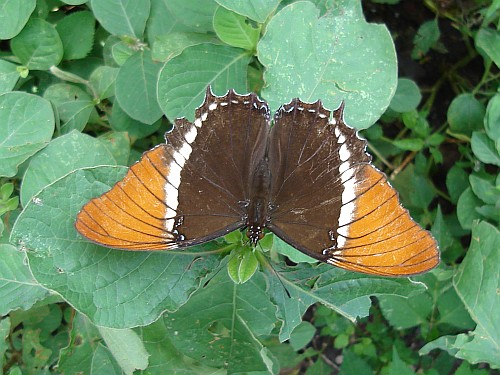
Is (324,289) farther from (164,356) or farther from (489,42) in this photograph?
(489,42)

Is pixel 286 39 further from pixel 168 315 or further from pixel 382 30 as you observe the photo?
pixel 168 315

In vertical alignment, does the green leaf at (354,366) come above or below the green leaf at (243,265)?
below

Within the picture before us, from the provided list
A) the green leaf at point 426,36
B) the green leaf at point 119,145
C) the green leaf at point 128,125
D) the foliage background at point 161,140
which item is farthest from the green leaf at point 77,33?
the green leaf at point 426,36

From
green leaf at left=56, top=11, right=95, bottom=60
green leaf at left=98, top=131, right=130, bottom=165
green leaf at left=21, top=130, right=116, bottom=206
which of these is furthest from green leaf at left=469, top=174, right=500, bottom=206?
green leaf at left=56, top=11, right=95, bottom=60

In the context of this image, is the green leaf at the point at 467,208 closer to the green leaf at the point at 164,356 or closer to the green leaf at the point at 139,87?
the green leaf at the point at 164,356

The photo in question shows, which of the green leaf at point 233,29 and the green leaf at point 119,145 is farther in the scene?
the green leaf at point 119,145

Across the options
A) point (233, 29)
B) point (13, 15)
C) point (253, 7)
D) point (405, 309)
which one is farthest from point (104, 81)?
point (405, 309)

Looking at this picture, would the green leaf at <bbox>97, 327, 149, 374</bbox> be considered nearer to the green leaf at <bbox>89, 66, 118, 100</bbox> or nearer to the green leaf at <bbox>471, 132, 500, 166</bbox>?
the green leaf at <bbox>89, 66, 118, 100</bbox>

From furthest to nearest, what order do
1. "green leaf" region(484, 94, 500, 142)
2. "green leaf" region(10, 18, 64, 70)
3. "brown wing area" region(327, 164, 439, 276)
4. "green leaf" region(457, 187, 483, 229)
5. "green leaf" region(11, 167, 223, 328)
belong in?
"green leaf" region(457, 187, 483, 229), "green leaf" region(484, 94, 500, 142), "green leaf" region(10, 18, 64, 70), "green leaf" region(11, 167, 223, 328), "brown wing area" region(327, 164, 439, 276)
